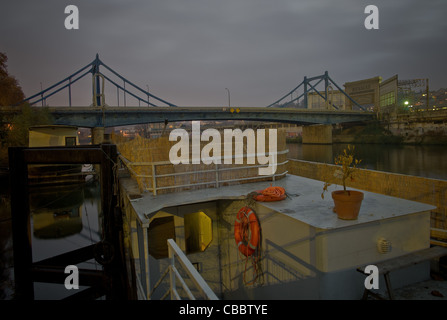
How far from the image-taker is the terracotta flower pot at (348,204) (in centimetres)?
573

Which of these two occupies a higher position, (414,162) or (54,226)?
(414,162)

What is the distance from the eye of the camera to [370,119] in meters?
64.9

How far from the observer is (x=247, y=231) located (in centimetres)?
751

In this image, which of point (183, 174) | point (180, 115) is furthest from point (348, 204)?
point (180, 115)

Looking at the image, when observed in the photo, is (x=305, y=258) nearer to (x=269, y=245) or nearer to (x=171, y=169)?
(x=269, y=245)

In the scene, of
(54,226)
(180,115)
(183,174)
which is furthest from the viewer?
(180,115)

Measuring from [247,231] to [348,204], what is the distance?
264 cm

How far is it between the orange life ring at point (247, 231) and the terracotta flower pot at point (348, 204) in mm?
2062

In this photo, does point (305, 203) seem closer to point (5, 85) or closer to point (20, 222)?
point (20, 222)

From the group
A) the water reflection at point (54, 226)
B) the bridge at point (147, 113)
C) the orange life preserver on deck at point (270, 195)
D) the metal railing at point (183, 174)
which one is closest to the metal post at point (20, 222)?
the water reflection at point (54, 226)

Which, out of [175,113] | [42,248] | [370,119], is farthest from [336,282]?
[370,119]

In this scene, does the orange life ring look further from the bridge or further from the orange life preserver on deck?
the bridge

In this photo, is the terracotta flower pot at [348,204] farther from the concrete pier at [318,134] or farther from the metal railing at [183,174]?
the concrete pier at [318,134]
